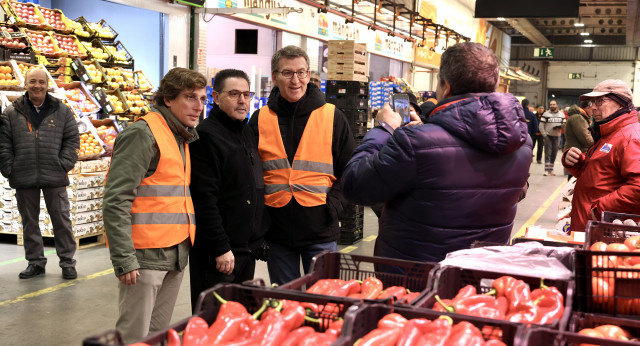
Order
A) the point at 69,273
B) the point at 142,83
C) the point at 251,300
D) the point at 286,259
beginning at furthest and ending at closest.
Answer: the point at 142,83, the point at 69,273, the point at 286,259, the point at 251,300

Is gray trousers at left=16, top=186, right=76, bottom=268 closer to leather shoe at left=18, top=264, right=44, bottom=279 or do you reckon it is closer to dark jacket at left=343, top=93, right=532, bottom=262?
leather shoe at left=18, top=264, right=44, bottom=279

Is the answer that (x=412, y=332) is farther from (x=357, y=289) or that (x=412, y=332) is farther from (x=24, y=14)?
(x=24, y=14)

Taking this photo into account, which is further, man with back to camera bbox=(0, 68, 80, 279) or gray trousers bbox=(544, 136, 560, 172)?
gray trousers bbox=(544, 136, 560, 172)

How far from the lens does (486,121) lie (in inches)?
92.8

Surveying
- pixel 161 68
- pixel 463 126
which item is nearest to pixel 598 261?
pixel 463 126

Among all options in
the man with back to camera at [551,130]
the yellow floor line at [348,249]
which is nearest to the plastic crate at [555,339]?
the yellow floor line at [348,249]

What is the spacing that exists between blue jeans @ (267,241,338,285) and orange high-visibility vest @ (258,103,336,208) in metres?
0.22

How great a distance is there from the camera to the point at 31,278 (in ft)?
19.3

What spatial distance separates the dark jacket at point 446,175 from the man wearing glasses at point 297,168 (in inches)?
31.9

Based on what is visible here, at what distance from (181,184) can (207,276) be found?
0.48m

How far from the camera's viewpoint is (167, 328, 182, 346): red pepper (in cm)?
152

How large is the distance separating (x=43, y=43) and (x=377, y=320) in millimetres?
8585

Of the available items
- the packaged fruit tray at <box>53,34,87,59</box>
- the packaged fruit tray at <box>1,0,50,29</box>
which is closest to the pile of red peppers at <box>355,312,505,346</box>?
the packaged fruit tray at <box>53,34,87,59</box>

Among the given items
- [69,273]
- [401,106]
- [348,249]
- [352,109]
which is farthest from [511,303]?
[352,109]
